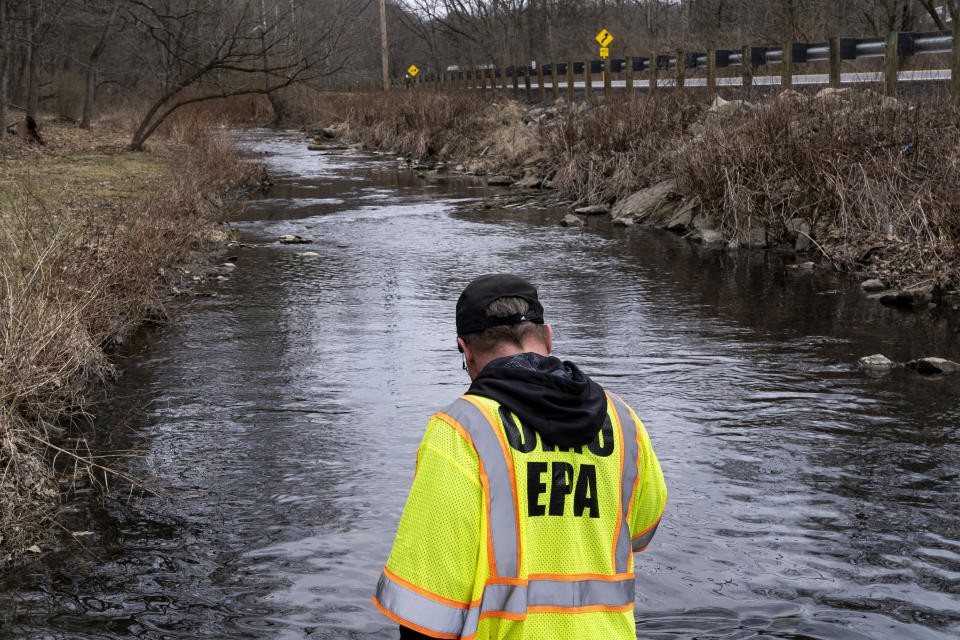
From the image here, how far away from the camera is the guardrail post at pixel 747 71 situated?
70.9 ft

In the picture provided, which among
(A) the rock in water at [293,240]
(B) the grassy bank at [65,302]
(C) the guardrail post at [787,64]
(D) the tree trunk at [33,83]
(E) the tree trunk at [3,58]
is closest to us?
(B) the grassy bank at [65,302]

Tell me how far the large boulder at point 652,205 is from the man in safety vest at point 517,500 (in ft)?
48.7

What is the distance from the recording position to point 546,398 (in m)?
2.38

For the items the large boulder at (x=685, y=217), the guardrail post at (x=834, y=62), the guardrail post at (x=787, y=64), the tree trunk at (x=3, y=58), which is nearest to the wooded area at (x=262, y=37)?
the tree trunk at (x=3, y=58)

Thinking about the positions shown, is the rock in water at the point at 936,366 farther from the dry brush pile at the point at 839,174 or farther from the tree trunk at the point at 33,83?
the tree trunk at the point at 33,83

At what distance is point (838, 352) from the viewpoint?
30.8 feet

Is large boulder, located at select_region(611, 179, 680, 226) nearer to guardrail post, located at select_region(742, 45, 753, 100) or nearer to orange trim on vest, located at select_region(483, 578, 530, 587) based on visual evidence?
guardrail post, located at select_region(742, 45, 753, 100)

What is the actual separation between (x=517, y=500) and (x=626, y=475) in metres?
0.33

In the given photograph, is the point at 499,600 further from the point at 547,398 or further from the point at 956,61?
the point at 956,61

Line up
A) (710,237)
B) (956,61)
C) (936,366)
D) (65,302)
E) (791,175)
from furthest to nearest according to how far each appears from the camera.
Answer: (956,61) → (710,237) → (791,175) → (936,366) → (65,302)

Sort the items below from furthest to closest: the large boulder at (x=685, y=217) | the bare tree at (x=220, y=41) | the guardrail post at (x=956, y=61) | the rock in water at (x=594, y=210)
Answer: the bare tree at (x=220, y=41) < the rock in water at (x=594, y=210) < the large boulder at (x=685, y=217) < the guardrail post at (x=956, y=61)

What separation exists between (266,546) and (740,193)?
10.9 meters

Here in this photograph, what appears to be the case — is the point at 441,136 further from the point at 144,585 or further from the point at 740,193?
the point at 144,585

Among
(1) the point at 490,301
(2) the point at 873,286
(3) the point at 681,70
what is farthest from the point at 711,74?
(1) the point at 490,301
